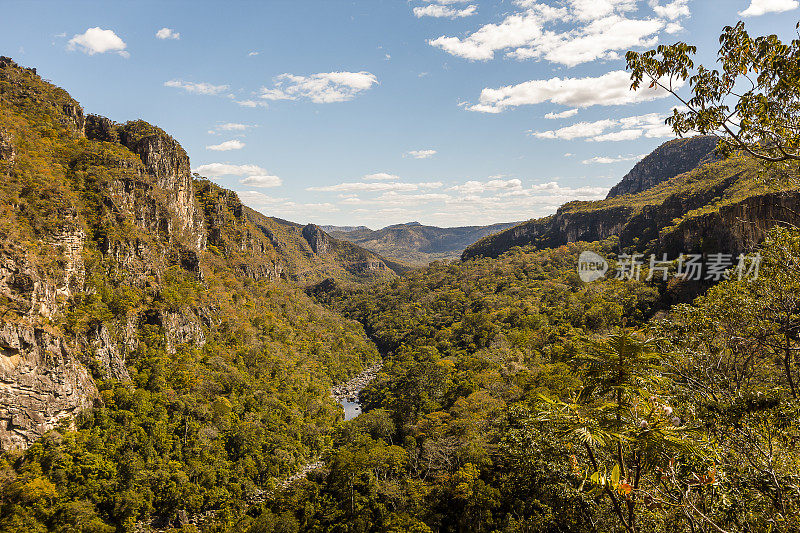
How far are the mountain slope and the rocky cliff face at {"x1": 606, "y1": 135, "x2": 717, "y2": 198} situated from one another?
0.88 metres

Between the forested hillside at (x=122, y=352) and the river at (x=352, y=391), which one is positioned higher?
the forested hillside at (x=122, y=352)

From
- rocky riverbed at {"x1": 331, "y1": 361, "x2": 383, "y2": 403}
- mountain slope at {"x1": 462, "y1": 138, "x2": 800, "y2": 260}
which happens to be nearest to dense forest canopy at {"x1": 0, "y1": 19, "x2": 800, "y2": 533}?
rocky riverbed at {"x1": 331, "y1": 361, "x2": 383, "y2": 403}

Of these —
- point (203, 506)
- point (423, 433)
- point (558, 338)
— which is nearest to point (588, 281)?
point (558, 338)

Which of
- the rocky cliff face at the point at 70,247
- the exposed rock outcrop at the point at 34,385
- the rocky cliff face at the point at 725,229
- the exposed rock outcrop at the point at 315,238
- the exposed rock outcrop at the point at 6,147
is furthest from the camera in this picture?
the exposed rock outcrop at the point at 315,238

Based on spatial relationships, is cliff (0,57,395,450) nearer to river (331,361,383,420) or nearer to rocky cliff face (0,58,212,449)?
rocky cliff face (0,58,212,449)

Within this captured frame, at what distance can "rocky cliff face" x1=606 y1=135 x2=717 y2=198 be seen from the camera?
4574 inches

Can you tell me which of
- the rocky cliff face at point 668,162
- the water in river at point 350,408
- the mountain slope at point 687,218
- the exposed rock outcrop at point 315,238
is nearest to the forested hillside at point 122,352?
the water in river at point 350,408

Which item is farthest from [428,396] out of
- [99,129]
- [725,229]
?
[99,129]

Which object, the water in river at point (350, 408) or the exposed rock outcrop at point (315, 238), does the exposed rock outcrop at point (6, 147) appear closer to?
the water in river at point (350, 408)

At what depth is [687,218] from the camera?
175ft

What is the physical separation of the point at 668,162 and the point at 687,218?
9184cm

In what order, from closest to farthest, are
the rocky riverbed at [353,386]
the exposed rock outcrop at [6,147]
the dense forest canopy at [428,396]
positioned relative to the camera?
1. the dense forest canopy at [428,396]
2. the exposed rock outcrop at [6,147]
3. the rocky riverbed at [353,386]

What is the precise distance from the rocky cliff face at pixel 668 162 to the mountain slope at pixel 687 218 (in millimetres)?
880

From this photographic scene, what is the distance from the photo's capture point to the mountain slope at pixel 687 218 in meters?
32.0
